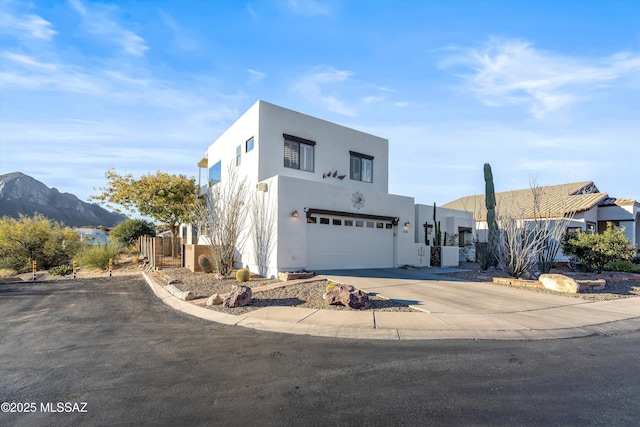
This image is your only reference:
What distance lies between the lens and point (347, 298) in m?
8.26

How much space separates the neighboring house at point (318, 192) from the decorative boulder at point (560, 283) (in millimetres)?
6618

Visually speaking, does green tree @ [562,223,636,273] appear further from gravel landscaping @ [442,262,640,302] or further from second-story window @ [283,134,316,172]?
second-story window @ [283,134,316,172]

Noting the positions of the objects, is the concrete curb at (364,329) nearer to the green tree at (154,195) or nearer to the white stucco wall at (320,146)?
the white stucco wall at (320,146)

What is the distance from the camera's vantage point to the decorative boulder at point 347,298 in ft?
26.9

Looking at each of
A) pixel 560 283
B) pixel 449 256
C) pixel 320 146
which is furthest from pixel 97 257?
pixel 560 283

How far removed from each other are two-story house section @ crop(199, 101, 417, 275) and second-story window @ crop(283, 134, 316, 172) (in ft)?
0.16

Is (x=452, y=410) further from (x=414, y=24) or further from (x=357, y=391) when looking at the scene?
(x=414, y=24)

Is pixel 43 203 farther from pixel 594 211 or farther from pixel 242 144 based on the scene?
pixel 594 211

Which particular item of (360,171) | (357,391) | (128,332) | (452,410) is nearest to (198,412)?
(357,391)

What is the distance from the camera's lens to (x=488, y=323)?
703 centimetres

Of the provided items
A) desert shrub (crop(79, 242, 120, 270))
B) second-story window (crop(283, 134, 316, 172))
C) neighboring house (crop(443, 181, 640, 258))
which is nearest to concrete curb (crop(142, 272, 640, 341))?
second-story window (crop(283, 134, 316, 172))

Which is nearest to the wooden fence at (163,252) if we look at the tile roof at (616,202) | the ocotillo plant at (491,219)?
the ocotillo plant at (491,219)

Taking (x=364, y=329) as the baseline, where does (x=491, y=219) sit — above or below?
above

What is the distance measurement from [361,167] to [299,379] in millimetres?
15338
